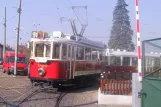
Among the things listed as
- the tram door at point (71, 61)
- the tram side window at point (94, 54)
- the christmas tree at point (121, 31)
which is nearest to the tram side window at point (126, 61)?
the tram side window at point (94, 54)

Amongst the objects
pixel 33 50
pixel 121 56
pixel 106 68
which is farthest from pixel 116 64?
pixel 33 50

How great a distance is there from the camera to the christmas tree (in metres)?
60.7

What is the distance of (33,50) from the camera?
17406mm

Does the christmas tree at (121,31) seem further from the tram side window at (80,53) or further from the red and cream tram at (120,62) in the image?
the tram side window at (80,53)

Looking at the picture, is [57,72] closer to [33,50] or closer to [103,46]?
[33,50]

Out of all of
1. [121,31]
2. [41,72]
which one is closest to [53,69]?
[41,72]

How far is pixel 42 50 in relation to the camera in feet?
56.0

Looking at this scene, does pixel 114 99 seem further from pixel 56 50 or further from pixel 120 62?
pixel 120 62

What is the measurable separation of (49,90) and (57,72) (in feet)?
3.40

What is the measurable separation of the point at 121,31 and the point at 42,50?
47.0 m

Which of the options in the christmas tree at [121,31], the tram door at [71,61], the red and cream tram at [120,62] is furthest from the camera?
the christmas tree at [121,31]

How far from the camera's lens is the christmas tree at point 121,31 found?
60.7 m

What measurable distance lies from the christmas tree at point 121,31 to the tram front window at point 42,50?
142 ft

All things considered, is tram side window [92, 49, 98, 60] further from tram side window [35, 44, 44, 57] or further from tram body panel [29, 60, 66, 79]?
tram side window [35, 44, 44, 57]
